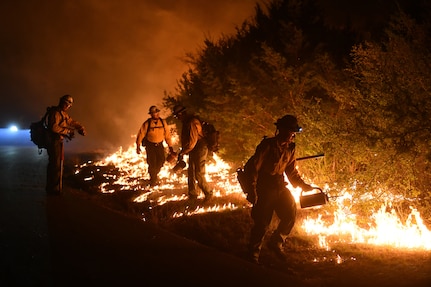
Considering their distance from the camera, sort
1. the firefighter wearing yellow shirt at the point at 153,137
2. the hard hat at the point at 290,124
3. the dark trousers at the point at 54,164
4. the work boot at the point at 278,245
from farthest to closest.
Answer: the firefighter wearing yellow shirt at the point at 153,137, the dark trousers at the point at 54,164, the work boot at the point at 278,245, the hard hat at the point at 290,124

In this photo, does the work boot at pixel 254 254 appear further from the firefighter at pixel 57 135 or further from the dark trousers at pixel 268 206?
the firefighter at pixel 57 135

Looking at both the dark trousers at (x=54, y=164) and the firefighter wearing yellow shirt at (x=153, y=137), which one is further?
the firefighter wearing yellow shirt at (x=153, y=137)

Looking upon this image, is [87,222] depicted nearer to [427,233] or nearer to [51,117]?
[51,117]

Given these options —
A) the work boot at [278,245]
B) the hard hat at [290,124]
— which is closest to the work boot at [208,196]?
the work boot at [278,245]

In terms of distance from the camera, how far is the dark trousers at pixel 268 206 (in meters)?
5.88

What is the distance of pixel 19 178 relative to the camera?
1070 centimetres

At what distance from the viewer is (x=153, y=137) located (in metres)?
10.5

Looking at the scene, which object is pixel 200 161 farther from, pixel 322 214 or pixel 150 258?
pixel 150 258

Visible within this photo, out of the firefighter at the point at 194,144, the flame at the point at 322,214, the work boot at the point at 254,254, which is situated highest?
the firefighter at the point at 194,144

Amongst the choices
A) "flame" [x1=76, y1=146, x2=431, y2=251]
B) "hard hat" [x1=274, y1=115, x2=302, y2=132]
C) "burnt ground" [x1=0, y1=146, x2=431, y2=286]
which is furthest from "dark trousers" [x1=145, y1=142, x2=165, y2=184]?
"hard hat" [x1=274, y1=115, x2=302, y2=132]

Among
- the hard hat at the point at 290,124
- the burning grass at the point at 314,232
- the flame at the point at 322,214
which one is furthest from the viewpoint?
the flame at the point at 322,214

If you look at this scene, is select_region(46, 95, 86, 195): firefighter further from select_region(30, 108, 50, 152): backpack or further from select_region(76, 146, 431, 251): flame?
select_region(76, 146, 431, 251): flame

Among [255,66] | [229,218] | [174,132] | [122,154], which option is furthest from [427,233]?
[122,154]

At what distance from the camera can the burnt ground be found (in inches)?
189
